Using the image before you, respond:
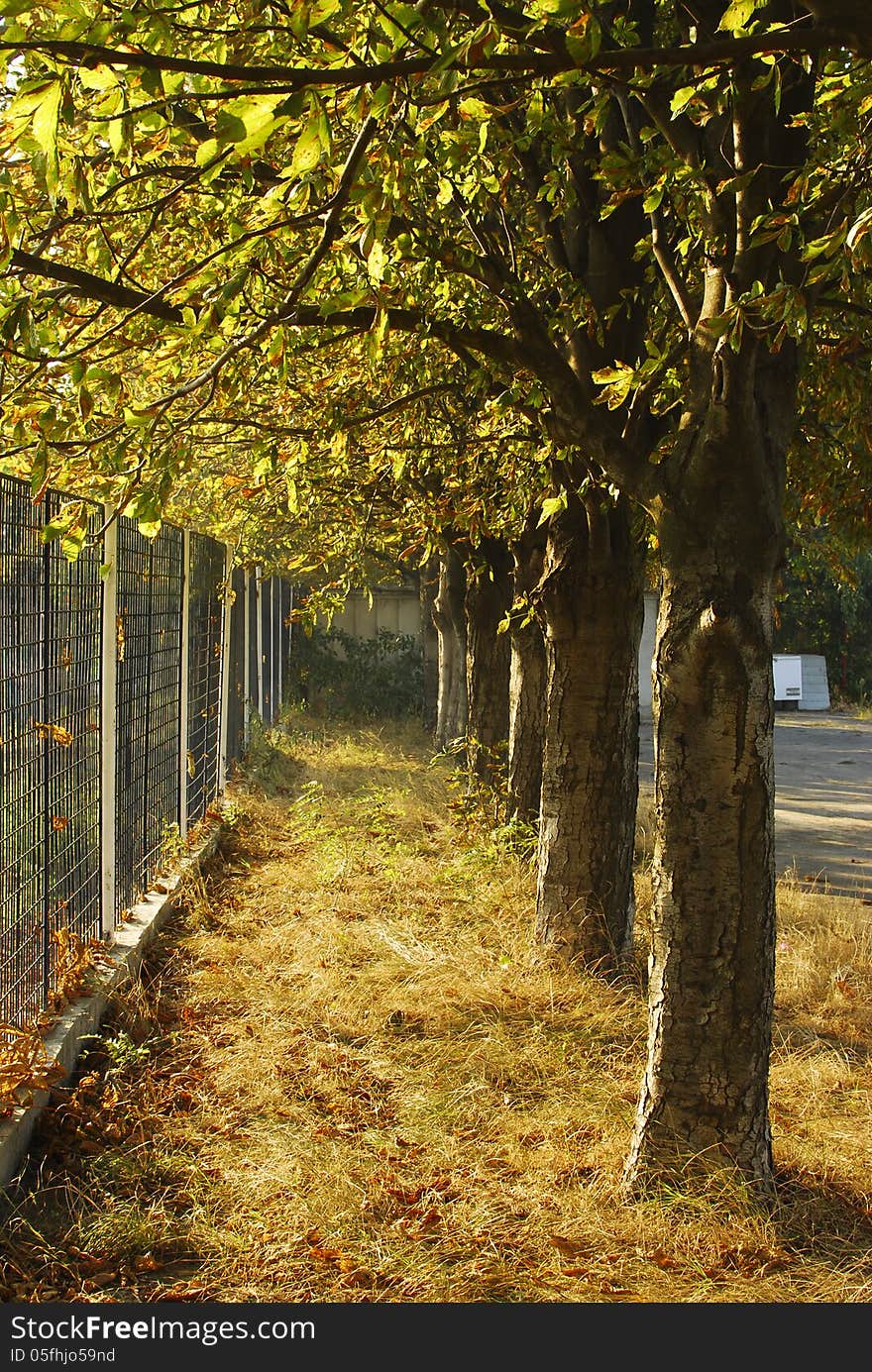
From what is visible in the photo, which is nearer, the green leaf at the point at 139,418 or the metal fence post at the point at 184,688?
the green leaf at the point at 139,418

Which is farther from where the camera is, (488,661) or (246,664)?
(246,664)

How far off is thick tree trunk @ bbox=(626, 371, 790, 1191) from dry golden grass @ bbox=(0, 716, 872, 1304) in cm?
30

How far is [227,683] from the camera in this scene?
1329 cm

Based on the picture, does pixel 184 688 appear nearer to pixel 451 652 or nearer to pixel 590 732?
pixel 590 732

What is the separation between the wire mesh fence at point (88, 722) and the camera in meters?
4.98

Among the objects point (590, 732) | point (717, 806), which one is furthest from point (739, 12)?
point (590, 732)

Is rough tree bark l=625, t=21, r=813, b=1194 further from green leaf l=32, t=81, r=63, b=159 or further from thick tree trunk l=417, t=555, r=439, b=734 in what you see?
thick tree trunk l=417, t=555, r=439, b=734

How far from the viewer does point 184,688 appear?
969 cm

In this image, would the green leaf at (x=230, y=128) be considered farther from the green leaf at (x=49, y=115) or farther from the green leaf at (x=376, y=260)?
the green leaf at (x=376, y=260)

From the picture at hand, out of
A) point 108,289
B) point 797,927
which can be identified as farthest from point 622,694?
point 108,289

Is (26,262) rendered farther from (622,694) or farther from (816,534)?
(816,534)

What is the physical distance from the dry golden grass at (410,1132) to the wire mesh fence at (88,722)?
23.2 inches

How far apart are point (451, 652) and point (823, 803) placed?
4.93m

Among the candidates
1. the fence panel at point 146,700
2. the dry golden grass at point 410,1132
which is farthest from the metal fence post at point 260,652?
the dry golden grass at point 410,1132
